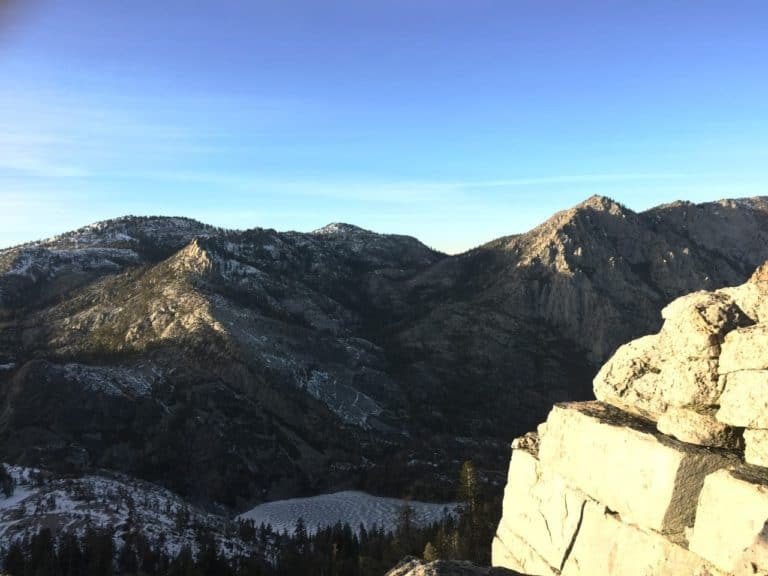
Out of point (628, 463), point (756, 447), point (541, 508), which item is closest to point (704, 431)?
point (756, 447)

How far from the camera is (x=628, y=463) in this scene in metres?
16.2

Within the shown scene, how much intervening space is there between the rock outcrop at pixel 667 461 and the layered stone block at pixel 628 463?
0.03 metres

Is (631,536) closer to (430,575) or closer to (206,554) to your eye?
(430,575)

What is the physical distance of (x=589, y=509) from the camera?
17750 millimetres

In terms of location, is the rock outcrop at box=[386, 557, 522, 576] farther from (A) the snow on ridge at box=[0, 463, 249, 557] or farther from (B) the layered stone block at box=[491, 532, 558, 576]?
(A) the snow on ridge at box=[0, 463, 249, 557]

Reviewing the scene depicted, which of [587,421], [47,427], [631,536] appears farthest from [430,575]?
[47,427]

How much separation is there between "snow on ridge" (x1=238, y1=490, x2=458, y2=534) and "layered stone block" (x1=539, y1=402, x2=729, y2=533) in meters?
133

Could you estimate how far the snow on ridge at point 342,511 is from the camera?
6142 inches

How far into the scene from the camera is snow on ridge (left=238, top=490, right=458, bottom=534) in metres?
156

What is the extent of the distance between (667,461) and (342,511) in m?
170

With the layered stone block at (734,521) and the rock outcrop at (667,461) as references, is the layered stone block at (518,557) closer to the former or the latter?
the rock outcrop at (667,461)

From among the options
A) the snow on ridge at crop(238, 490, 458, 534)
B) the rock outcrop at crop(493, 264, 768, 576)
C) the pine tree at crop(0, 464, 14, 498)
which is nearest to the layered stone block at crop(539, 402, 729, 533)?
the rock outcrop at crop(493, 264, 768, 576)

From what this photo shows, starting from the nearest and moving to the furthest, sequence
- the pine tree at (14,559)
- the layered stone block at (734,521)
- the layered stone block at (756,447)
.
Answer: the layered stone block at (734,521) → the layered stone block at (756,447) → the pine tree at (14,559)

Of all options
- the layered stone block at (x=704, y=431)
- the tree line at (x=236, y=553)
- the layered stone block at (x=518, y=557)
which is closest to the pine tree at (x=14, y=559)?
the tree line at (x=236, y=553)
